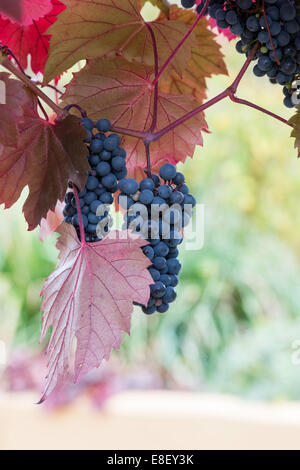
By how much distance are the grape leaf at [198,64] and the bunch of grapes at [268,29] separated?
0.22 feet

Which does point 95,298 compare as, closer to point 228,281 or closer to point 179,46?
point 179,46

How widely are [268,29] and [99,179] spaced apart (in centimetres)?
15

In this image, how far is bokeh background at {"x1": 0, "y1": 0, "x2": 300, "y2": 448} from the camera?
2303 mm

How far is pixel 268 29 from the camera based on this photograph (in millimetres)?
349

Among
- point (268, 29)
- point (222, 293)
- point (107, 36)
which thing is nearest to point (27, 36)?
point (107, 36)

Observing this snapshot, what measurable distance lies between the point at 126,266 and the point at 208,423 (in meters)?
1.71

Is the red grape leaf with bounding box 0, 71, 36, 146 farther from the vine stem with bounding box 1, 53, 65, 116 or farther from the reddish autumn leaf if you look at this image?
the reddish autumn leaf

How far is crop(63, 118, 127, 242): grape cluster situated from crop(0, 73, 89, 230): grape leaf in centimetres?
2

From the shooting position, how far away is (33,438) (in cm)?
193

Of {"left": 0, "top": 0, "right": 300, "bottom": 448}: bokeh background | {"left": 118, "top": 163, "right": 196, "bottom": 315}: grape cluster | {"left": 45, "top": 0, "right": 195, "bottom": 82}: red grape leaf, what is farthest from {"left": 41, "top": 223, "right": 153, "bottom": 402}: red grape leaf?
{"left": 0, "top": 0, "right": 300, "bottom": 448}: bokeh background

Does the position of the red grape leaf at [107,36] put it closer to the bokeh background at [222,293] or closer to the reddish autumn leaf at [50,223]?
the reddish autumn leaf at [50,223]

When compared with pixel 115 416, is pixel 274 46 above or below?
above
